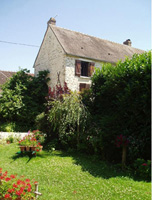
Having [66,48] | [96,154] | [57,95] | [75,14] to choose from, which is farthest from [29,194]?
[66,48]

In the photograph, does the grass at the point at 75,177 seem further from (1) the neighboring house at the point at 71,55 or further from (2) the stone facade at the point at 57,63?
(2) the stone facade at the point at 57,63

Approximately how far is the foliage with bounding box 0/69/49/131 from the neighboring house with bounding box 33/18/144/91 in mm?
1864

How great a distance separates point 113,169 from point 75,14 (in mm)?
7997

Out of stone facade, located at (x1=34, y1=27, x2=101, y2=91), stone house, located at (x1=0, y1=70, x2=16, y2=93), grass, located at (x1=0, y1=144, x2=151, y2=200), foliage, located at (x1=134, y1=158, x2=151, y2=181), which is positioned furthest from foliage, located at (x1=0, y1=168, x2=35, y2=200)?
stone house, located at (x1=0, y1=70, x2=16, y2=93)

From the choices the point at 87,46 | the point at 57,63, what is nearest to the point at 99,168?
the point at 57,63

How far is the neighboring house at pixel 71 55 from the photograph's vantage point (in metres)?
15.1

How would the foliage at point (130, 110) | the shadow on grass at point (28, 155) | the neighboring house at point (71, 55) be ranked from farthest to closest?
the neighboring house at point (71, 55), the shadow on grass at point (28, 155), the foliage at point (130, 110)

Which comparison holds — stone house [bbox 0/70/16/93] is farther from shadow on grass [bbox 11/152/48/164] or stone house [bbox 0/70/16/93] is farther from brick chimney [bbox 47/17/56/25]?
shadow on grass [bbox 11/152/48/164]

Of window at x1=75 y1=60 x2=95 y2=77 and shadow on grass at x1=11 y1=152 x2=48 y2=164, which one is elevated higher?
window at x1=75 y1=60 x2=95 y2=77

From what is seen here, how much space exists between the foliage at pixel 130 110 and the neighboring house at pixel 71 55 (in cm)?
770

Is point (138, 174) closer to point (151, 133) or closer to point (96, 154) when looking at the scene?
point (151, 133)

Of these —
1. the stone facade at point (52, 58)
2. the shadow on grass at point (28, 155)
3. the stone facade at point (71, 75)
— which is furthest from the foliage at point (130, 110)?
the stone facade at point (52, 58)

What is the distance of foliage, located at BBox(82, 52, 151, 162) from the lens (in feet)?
17.9

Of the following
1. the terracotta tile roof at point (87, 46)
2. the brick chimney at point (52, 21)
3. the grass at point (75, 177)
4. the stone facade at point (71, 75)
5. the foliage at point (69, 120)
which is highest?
→ the brick chimney at point (52, 21)
